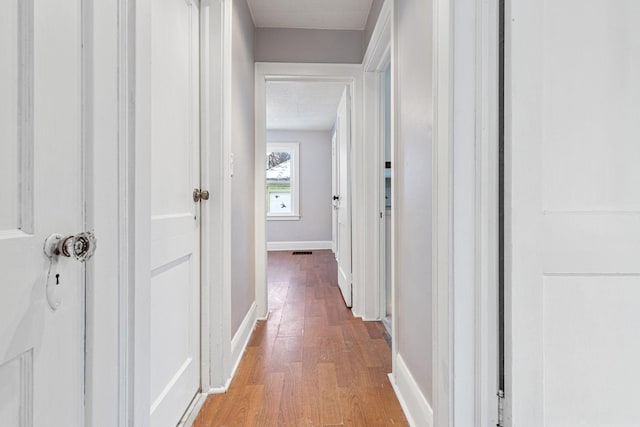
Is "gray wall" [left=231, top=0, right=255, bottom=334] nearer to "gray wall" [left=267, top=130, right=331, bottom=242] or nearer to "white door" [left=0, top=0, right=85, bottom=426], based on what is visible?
"white door" [left=0, top=0, right=85, bottom=426]

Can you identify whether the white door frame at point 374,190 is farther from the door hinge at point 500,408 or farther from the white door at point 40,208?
the white door at point 40,208

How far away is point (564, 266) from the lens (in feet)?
3.08

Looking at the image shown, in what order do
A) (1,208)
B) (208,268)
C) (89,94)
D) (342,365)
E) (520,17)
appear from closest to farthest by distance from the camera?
(1,208) → (89,94) → (520,17) → (208,268) → (342,365)

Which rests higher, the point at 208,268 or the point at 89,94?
the point at 89,94

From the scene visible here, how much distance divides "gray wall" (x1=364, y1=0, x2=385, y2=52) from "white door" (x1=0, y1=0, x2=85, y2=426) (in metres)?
1.91

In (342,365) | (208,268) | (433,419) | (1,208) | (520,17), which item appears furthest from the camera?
(342,365)

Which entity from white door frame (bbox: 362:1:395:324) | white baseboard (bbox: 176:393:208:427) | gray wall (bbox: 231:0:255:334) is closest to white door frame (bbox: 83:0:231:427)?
white baseboard (bbox: 176:393:208:427)

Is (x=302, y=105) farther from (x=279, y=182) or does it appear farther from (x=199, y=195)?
(x=199, y=195)

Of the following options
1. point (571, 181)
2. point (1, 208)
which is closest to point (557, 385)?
point (571, 181)

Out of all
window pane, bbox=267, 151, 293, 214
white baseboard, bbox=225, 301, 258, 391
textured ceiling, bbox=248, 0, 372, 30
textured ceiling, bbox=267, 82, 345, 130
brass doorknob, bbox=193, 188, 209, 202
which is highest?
textured ceiling, bbox=267, 82, 345, 130

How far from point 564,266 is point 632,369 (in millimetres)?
358

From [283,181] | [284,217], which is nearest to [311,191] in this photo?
[283,181]

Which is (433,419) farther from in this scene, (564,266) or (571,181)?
(571,181)

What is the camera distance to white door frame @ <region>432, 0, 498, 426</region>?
0.95 meters
